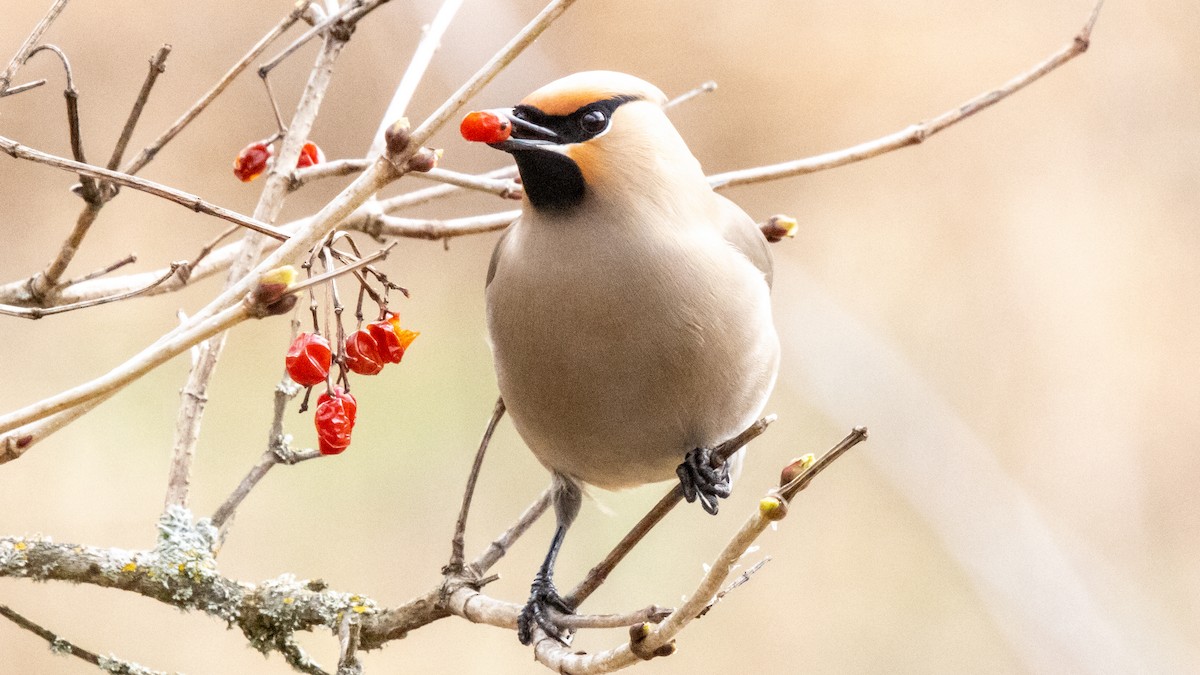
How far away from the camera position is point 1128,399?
15.1 ft

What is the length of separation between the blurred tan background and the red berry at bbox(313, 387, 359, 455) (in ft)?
7.08

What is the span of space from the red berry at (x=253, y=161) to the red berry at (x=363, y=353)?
0.33 metres

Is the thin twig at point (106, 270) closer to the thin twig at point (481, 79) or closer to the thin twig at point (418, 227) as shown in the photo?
the thin twig at point (418, 227)

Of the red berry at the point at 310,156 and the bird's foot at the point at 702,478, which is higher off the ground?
the red berry at the point at 310,156

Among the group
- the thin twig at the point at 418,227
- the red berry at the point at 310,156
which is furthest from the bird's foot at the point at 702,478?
the red berry at the point at 310,156

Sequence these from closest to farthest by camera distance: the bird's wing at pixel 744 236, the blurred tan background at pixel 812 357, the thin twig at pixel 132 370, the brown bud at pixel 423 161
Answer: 1. the thin twig at pixel 132 370
2. the brown bud at pixel 423 161
3. the bird's wing at pixel 744 236
4. the blurred tan background at pixel 812 357

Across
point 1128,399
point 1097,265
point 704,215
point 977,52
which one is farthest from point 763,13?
point 704,215

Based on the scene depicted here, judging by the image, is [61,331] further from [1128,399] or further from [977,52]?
[1128,399]

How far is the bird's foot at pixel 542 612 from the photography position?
1599mm

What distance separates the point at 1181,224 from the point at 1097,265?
355 millimetres

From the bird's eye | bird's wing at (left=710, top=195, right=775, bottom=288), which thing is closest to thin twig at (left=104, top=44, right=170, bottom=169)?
the bird's eye

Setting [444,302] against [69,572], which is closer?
[69,572]

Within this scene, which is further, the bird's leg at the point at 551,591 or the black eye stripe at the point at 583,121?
the black eye stripe at the point at 583,121

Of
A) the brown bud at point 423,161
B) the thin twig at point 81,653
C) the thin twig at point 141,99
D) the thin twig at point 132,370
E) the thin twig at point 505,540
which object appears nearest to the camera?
the thin twig at point 132,370
